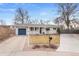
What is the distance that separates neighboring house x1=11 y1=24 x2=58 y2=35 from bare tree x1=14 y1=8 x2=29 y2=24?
0.13 ft

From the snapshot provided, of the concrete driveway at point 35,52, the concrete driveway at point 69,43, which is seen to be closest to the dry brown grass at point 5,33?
the concrete driveway at point 35,52

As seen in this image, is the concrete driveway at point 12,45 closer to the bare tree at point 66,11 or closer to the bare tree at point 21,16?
the bare tree at point 21,16

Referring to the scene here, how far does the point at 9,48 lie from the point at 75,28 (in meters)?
→ 0.67

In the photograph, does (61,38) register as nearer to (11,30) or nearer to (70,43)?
(70,43)

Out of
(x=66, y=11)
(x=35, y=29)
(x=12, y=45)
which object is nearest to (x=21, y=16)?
(x=35, y=29)

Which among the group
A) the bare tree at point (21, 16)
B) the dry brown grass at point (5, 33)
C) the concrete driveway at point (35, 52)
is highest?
the bare tree at point (21, 16)

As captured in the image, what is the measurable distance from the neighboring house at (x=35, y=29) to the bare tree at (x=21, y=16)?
0.13ft

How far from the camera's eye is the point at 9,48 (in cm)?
297

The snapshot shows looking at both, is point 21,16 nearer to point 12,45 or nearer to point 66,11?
point 12,45

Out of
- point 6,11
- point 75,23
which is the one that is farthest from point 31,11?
point 75,23

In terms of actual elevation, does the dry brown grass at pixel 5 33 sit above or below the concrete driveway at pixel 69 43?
above

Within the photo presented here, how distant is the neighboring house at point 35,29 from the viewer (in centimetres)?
295

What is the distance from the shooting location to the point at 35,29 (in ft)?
9.70

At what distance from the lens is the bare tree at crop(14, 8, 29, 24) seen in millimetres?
2932
